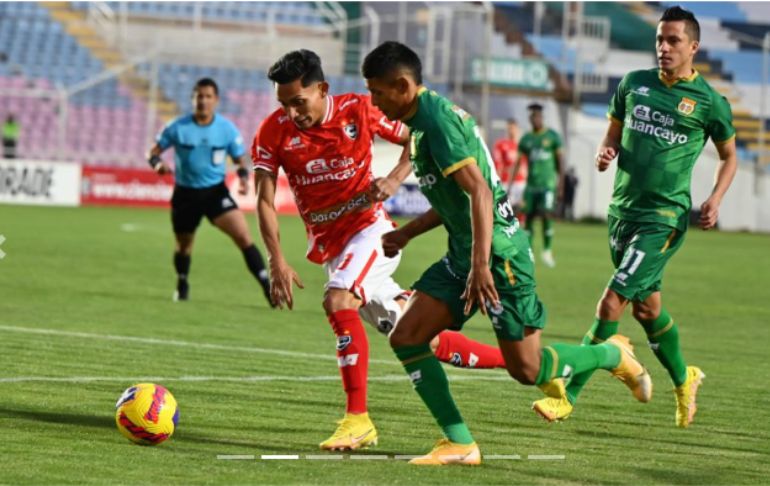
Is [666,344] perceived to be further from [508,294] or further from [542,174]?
[542,174]

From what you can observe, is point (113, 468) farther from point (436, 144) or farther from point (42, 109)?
point (42, 109)

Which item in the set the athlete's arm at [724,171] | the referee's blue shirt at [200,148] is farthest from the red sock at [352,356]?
the referee's blue shirt at [200,148]

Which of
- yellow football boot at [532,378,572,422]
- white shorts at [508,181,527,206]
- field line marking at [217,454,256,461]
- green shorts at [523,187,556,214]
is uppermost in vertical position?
field line marking at [217,454,256,461]

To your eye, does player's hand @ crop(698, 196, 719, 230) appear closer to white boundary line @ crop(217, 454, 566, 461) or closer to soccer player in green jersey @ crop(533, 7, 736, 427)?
soccer player in green jersey @ crop(533, 7, 736, 427)

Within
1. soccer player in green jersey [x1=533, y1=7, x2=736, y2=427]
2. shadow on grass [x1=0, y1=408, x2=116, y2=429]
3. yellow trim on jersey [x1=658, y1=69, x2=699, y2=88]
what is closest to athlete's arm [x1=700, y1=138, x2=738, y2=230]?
soccer player in green jersey [x1=533, y1=7, x2=736, y2=427]

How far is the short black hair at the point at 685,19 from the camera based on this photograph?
26.3 feet

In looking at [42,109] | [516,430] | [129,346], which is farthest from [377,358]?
[42,109]

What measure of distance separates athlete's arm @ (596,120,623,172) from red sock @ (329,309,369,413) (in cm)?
174

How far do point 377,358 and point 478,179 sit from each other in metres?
5.13

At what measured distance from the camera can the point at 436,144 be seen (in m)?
5.99

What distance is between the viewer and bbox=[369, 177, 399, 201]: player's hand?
6.83m

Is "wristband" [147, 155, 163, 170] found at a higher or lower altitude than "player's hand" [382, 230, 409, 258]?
lower

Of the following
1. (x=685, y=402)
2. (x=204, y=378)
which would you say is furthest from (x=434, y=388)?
(x=204, y=378)

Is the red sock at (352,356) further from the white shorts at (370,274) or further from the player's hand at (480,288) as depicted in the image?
the player's hand at (480,288)
